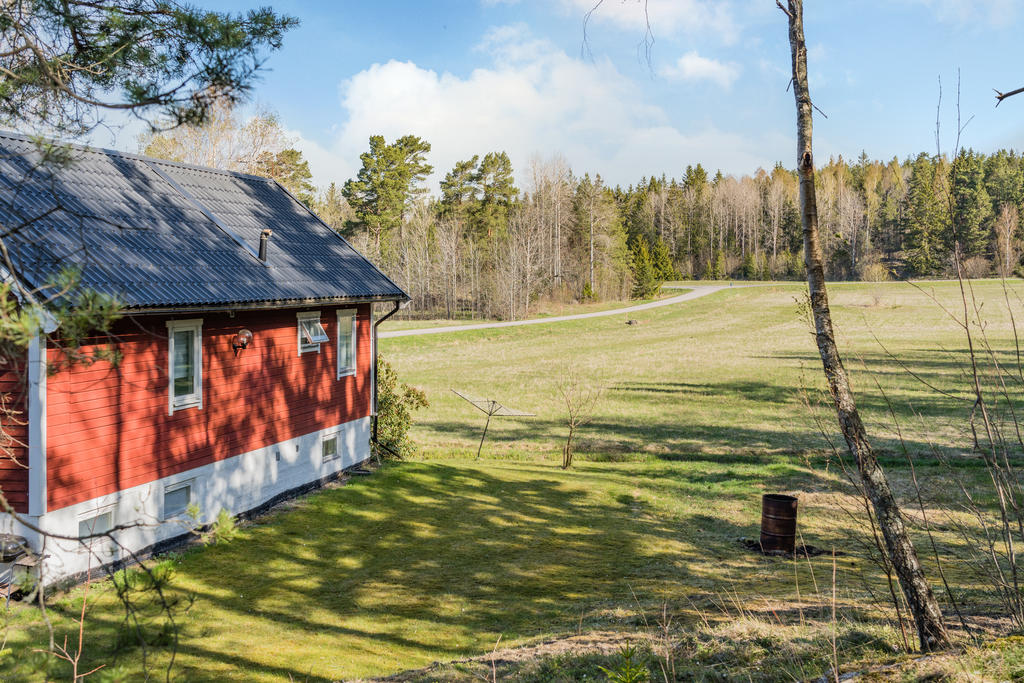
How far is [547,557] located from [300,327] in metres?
6.10

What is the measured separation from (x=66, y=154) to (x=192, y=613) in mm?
6205

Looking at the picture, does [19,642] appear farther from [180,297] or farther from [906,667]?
[906,667]

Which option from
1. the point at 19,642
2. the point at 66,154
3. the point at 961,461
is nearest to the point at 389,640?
the point at 19,642

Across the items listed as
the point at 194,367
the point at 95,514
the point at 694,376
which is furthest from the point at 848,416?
the point at 694,376

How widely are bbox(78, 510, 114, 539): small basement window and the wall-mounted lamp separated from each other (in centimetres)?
308

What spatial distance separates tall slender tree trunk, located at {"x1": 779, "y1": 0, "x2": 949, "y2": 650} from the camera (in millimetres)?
5309

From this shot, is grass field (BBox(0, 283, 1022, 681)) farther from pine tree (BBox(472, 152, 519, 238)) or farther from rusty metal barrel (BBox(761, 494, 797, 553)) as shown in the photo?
pine tree (BBox(472, 152, 519, 238))

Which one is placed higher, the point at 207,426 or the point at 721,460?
the point at 207,426

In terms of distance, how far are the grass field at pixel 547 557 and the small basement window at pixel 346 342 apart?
228 centimetres

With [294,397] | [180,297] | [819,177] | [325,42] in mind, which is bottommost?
[294,397]

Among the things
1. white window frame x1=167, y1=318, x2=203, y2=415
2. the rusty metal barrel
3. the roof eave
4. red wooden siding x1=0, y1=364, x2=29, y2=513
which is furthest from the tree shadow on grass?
the roof eave

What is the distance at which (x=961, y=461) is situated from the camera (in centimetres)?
1636

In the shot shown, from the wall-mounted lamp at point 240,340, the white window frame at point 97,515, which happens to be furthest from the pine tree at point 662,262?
the white window frame at point 97,515

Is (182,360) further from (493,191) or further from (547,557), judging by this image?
(493,191)
